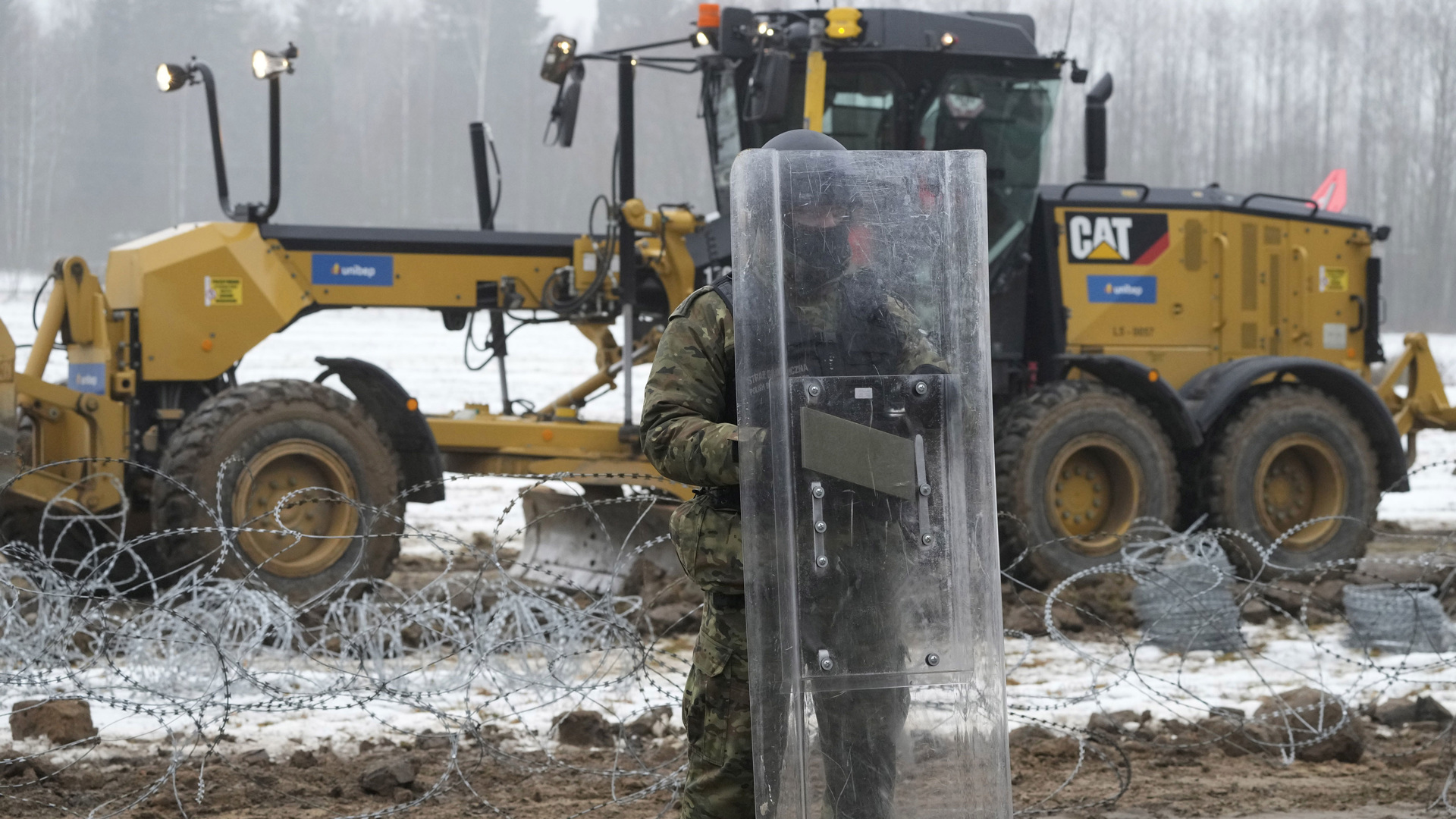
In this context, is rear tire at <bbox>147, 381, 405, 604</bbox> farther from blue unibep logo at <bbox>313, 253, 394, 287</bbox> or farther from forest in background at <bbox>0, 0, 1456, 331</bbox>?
forest in background at <bbox>0, 0, 1456, 331</bbox>

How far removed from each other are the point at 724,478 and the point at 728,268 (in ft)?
18.6

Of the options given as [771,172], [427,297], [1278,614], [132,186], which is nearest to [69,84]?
[132,186]

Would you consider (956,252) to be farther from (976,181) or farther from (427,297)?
(427,297)

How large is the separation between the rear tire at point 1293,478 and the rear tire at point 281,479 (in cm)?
454

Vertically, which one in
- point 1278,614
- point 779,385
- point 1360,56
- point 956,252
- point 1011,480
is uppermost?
point 1360,56

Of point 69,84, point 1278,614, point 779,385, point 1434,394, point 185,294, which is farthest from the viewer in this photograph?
point 69,84

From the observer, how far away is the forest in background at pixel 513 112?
40.2 m

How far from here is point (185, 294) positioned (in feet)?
24.7

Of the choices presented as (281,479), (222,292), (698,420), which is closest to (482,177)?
(222,292)

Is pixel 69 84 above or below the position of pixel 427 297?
above

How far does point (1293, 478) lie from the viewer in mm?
9047

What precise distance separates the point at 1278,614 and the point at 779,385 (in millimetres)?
6006

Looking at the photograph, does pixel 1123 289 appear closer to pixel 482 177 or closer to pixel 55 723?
pixel 482 177

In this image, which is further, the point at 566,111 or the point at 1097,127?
the point at 1097,127
